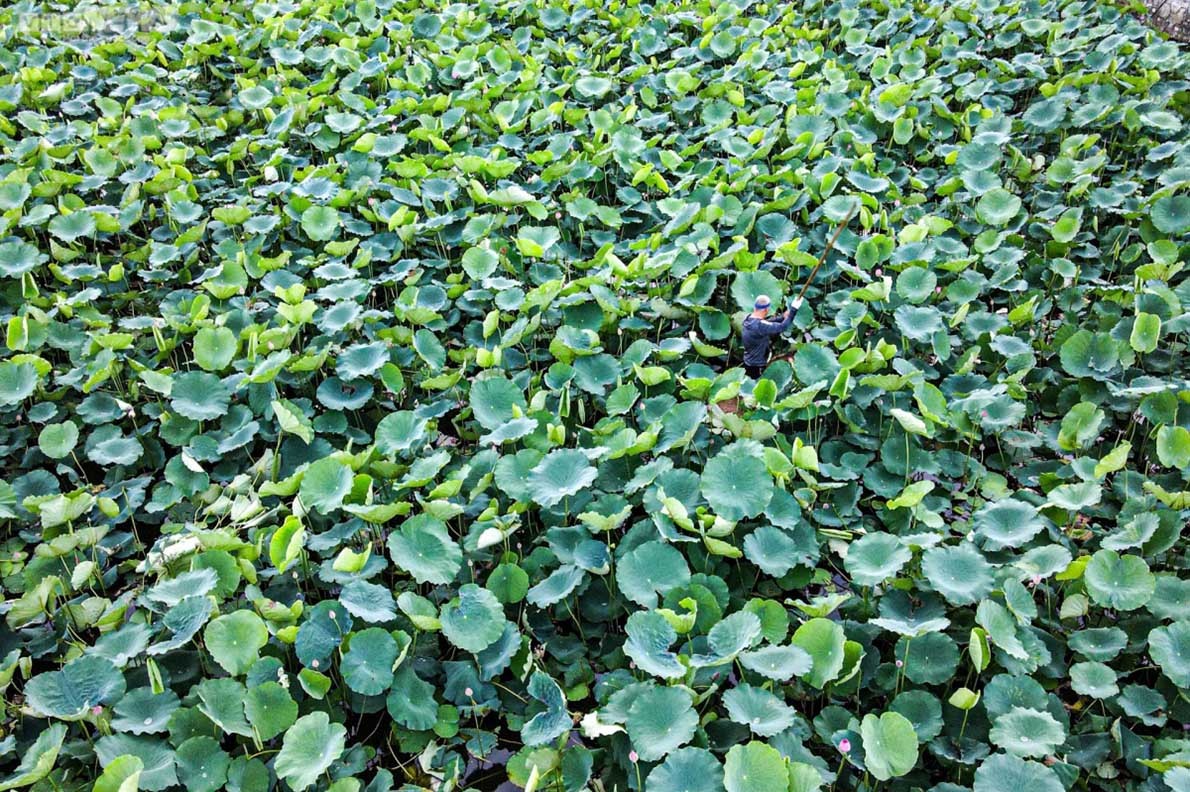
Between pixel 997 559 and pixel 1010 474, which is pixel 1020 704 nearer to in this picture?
pixel 997 559

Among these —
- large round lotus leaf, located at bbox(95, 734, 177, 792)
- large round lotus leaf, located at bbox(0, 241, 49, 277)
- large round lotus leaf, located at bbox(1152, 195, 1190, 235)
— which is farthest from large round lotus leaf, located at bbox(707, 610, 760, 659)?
large round lotus leaf, located at bbox(0, 241, 49, 277)

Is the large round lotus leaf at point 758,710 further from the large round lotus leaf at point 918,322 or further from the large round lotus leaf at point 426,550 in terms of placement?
the large round lotus leaf at point 918,322

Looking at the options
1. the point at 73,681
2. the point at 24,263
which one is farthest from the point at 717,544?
the point at 24,263

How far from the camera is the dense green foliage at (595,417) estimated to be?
1807 millimetres

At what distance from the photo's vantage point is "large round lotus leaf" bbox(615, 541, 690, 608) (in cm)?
199

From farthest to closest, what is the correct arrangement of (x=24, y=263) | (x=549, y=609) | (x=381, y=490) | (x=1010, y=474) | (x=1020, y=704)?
(x=24, y=263)
(x=1010, y=474)
(x=381, y=490)
(x=549, y=609)
(x=1020, y=704)

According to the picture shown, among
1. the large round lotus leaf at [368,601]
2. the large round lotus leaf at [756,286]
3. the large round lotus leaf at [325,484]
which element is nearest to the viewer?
the large round lotus leaf at [368,601]

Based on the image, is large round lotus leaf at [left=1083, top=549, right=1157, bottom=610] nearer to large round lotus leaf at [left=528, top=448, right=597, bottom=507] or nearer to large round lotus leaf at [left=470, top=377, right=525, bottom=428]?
large round lotus leaf at [left=528, top=448, right=597, bottom=507]

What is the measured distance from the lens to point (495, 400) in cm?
249

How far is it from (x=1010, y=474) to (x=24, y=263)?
331cm

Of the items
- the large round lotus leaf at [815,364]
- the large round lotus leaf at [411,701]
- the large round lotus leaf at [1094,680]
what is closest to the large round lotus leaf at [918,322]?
the large round lotus leaf at [815,364]

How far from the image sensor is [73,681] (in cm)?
183

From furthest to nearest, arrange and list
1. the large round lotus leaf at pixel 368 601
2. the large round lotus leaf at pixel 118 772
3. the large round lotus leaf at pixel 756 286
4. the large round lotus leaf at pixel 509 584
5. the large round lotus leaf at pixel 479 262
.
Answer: the large round lotus leaf at pixel 479 262
the large round lotus leaf at pixel 756 286
the large round lotus leaf at pixel 509 584
the large round lotus leaf at pixel 368 601
the large round lotus leaf at pixel 118 772

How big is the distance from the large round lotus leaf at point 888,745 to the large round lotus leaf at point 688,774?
11.2 inches
